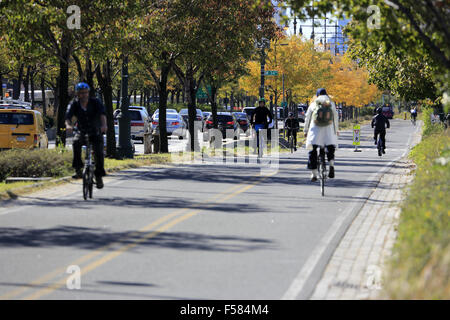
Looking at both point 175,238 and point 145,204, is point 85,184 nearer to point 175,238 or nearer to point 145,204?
point 145,204

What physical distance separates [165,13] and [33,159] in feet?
36.9

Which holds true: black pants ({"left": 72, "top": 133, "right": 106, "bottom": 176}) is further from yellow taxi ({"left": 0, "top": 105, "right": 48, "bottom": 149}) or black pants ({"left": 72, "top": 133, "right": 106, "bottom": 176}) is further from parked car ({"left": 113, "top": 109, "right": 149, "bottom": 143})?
parked car ({"left": 113, "top": 109, "right": 149, "bottom": 143})

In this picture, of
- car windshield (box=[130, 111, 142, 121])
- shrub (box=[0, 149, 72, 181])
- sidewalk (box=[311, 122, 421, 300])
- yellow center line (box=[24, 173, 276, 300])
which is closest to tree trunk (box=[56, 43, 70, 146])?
shrub (box=[0, 149, 72, 181])

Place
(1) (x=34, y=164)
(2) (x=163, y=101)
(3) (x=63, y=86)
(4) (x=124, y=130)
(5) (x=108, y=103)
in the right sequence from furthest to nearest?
(2) (x=163, y=101) → (5) (x=108, y=103) → (4) (x=124, y=130) → (3) (x=63, y=86) → (1) (x=34, y=164)

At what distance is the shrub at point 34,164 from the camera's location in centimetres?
2038

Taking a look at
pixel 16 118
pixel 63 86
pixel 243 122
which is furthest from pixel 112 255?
pixel 243 122

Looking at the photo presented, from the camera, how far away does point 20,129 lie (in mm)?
28281

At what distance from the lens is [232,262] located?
9.31m

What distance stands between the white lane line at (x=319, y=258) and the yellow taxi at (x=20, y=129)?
52.1ft

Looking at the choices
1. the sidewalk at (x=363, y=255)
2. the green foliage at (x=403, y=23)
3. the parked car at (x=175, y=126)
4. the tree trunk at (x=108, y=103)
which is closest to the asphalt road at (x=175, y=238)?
the sidewalk at (x=363, y=255)

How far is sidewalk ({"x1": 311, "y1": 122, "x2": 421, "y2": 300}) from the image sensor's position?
26.1 ft

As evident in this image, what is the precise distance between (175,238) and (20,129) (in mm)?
18358

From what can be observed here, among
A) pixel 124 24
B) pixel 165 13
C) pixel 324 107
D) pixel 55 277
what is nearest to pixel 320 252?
pixel 55 277

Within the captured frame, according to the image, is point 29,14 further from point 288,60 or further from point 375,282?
point 288,60
